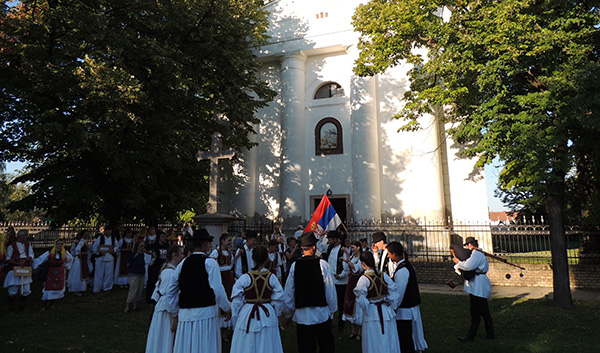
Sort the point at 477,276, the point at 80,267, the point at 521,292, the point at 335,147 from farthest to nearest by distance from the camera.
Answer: the point at 335,147, the point at 80,267, the point at 521,292, the point at 477,276

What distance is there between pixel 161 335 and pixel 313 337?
2.47 m

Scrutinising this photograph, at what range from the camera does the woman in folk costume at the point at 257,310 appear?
4711 mm

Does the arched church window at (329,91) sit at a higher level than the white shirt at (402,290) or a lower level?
higher

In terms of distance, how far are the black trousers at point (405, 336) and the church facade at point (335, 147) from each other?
1349 centimetres

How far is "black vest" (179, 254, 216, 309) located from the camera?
16.4ft

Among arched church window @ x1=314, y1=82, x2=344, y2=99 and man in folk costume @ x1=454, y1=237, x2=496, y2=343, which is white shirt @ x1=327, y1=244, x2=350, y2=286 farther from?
arched church window @ x1=314, y1=82, x2=344, y2=99

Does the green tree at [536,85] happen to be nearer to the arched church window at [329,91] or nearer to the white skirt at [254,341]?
the white skirt at [254,341]

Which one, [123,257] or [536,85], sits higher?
[536,85]

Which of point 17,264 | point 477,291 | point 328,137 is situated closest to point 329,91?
point 328,137

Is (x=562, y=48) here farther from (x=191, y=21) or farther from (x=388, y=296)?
(x=191, y=21)

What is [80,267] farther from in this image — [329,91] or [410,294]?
[329,91]

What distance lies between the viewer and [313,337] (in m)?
5.13

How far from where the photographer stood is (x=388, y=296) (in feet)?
17.9

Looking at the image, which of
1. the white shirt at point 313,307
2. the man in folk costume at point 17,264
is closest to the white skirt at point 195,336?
the white shirt at point 313,307
